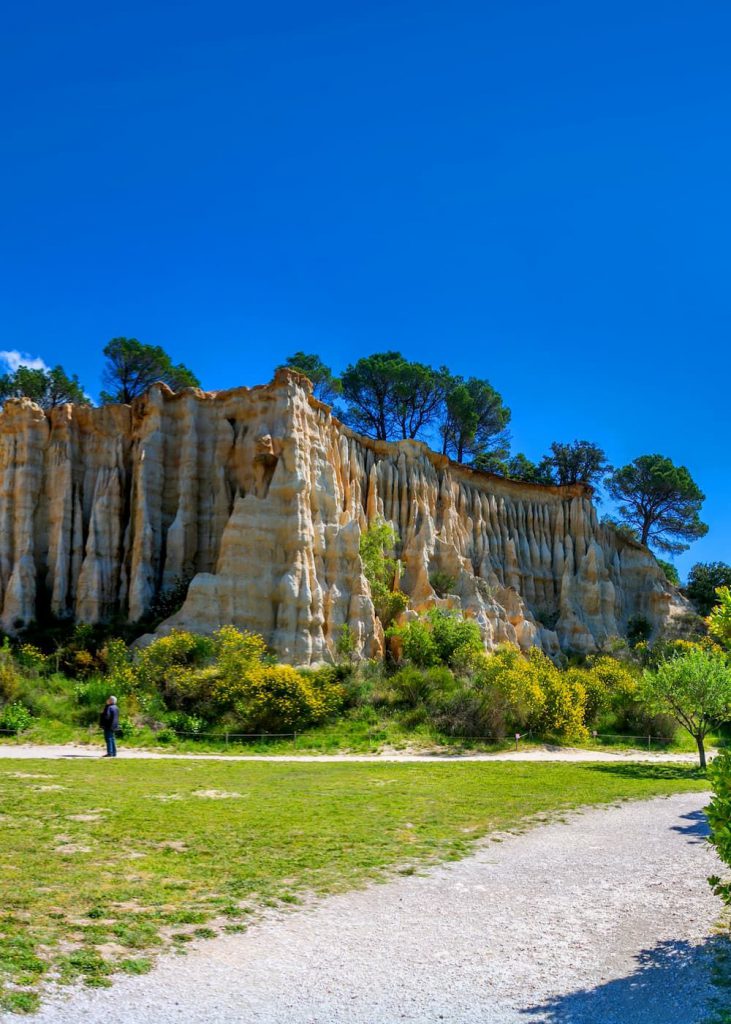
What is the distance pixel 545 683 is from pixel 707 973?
88.6ft

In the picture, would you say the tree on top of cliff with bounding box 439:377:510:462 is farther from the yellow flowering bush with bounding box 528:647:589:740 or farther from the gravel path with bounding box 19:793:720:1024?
the gravel path with bounding box 19:793:720:1024

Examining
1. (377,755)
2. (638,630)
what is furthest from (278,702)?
(638,630)

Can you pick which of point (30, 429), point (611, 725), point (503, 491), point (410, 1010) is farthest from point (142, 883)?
point (503, 491)

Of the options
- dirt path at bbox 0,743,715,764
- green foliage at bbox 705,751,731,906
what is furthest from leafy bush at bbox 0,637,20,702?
green foliage at bbox 705,751,731,906

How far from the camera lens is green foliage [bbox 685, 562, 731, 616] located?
6594cm

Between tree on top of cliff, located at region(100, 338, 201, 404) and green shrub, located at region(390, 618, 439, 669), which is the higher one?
tree on top of cliff, located at region(100, 338, 201, 404)

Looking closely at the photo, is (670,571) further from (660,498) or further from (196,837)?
(196,837)

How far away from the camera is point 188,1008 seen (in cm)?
682

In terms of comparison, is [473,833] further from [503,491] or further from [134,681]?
[503,491]

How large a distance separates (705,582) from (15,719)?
56.8 metres

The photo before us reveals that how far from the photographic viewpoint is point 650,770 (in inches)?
1000

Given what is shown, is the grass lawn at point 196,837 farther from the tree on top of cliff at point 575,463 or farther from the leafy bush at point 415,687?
the tree on top of cliff at point 575,463

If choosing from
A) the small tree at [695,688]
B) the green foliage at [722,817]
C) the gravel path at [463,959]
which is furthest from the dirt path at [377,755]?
the green foliage at [722,817]

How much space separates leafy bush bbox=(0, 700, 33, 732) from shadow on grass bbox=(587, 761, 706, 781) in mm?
18333
